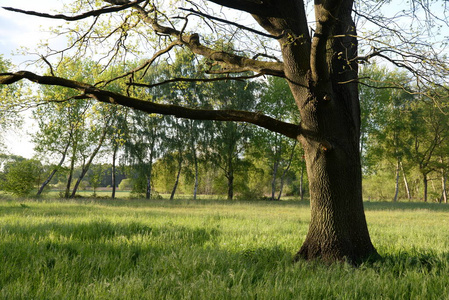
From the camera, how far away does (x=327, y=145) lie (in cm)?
463

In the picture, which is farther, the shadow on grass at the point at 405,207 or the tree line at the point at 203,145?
the tree line at the point at 203,145

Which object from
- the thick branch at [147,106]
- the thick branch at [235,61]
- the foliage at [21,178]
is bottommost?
the foliage at [21,178]

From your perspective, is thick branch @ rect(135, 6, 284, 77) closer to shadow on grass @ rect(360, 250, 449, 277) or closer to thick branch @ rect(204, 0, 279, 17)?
thick branch @ rect(204, 0, 279, 17)

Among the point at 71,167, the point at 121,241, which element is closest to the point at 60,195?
the point at 71,167

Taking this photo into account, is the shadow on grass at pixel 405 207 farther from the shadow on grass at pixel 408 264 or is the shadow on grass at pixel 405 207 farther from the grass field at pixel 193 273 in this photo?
the grass field at pixel 193 273

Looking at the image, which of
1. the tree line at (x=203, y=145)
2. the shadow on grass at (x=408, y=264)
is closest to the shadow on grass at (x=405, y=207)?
the tree line at (x=203, y=145)

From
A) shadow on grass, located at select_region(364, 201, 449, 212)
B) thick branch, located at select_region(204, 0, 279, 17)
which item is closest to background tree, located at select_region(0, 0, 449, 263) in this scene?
thick branch, located at select_region(204, 0, 279, 17)

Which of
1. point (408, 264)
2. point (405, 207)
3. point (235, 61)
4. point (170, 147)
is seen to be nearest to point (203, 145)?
point (170, 147)

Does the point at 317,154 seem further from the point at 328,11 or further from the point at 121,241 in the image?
the point at 121,241

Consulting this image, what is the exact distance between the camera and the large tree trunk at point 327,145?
15.6ft

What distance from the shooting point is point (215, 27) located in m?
6.28

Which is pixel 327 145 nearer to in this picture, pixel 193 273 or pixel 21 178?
pixel 193 273

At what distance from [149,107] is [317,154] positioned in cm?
282

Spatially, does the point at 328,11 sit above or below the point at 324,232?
above
